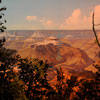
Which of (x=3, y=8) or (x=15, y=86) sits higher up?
(x=3, y=8)

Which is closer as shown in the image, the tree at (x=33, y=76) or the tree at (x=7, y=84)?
the tree at (x=7, y=84)

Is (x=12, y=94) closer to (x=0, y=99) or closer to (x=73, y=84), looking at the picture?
(x=0, y=99)

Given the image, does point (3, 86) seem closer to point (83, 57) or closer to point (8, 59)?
point (8, 59)

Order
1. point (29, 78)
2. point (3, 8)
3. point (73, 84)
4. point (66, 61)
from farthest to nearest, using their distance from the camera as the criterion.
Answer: point (66, 61) → point (29, 78) → point (73, 84) → point (3, 8)

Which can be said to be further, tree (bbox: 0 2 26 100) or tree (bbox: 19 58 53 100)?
tree (bbox: 19 58 53 100)

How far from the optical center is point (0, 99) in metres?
12.5

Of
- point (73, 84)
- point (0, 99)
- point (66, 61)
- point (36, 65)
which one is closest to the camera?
point (0, 99)

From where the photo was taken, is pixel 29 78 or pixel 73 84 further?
pixel 29 78

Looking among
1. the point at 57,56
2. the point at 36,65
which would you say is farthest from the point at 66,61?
the point at 36,65

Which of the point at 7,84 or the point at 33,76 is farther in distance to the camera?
the point at 33,76

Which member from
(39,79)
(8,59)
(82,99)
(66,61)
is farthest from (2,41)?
(66,61)

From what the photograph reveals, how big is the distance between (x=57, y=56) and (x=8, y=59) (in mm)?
177267

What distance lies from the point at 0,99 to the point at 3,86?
3.56ft

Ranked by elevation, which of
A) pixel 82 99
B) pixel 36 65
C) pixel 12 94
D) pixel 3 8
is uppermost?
pixel 3 8
